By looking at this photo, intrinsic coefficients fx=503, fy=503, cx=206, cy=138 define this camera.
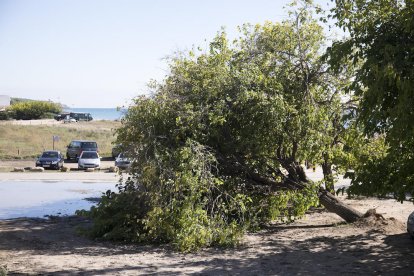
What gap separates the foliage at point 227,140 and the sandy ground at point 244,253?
0.62 meters

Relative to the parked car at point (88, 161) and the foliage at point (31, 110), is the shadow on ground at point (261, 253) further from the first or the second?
the foliage at point (31, 110)

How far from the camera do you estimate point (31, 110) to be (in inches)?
3386

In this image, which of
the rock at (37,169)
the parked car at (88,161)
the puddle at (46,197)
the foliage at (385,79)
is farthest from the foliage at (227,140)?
the parked car at (88,161)

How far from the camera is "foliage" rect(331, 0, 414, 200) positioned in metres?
7.82

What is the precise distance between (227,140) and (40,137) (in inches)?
1754

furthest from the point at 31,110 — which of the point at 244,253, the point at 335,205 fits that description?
the point at 244,253

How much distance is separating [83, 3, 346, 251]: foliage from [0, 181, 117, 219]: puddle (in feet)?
17.1

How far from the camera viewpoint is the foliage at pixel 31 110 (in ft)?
271

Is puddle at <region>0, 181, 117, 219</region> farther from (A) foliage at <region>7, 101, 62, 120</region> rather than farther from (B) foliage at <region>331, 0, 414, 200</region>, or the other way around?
(A) foliage at <region>7, 101, 62, 120</region>

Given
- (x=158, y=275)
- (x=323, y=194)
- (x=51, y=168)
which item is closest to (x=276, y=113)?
(x=323, y=194)

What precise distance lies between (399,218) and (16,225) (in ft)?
38.6

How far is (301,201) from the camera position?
1401 centimetres

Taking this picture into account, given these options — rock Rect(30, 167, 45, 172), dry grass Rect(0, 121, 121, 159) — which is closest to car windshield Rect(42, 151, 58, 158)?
rock Rect(30, 167, 45, 172)

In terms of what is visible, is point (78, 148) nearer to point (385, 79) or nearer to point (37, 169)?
point (37, 169)
